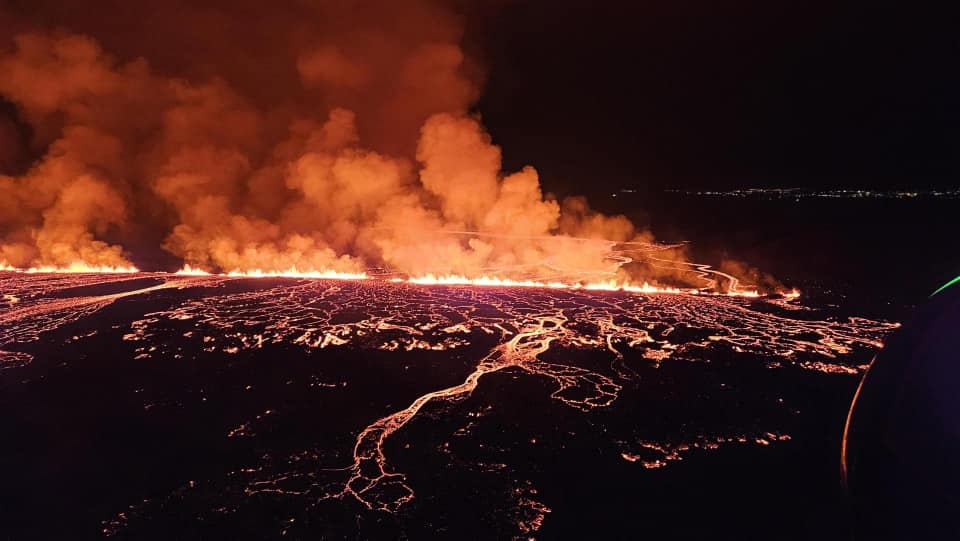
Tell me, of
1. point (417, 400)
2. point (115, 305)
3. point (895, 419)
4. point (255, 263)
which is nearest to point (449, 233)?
point (255, 263)

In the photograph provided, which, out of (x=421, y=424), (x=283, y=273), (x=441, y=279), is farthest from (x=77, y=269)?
(x=421, y=424)

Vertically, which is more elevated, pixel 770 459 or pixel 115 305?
pixel 115 305

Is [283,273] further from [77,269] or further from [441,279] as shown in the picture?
[77,269]

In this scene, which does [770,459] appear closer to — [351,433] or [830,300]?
[351,433]

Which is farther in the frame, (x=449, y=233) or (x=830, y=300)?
(x=449, y=233)

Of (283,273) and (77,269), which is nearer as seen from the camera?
(77,269)

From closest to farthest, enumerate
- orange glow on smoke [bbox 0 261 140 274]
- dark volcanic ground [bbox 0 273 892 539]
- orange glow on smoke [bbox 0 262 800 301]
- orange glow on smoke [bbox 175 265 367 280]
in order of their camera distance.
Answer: dark volcanic ground [bbox 0 273 892 539], orange glow on smoke [bbox 0 262 800 301], orange glow on smoke [bbox 175 265 367 280], orange glow on smoke [bbox 0 261 140 274]

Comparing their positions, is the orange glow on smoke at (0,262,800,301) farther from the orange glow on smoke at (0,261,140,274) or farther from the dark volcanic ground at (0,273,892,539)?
the dark volcanic ground at (0,273,892,539)

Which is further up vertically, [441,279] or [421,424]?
[441,279]

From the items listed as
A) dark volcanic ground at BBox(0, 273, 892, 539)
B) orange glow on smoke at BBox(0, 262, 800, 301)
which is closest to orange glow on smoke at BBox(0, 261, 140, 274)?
orange glow on smoke at BBox(0, 262, 800, 301)
